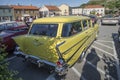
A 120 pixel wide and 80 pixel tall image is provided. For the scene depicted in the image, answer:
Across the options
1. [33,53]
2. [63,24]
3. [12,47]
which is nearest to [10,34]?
[12,47]

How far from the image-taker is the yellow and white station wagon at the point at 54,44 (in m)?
4.46

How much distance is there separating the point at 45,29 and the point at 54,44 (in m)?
1.13

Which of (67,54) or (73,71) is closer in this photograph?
(67,54)

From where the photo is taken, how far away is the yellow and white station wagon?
4457 mm

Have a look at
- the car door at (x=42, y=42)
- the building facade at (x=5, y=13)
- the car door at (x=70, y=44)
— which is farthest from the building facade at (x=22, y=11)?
the car door at (x=70, y=44)

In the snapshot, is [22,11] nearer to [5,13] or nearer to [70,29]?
[5,13]

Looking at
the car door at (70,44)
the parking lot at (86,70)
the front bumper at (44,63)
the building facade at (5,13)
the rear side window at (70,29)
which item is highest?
the building facade at (5,13)

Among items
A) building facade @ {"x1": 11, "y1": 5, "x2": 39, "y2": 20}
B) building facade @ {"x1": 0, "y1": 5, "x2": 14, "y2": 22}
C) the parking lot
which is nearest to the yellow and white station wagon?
the parking lot

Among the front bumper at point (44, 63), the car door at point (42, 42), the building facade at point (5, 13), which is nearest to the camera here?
the front bumper at point (44, 63)

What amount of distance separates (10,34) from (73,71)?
4059mm

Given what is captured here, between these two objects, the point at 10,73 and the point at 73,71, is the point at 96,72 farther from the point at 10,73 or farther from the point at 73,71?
the point at 10,73

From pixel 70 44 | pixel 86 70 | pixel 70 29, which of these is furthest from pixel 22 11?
pixel 70 44

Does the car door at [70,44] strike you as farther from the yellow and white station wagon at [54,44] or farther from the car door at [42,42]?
the car door at [42,42]

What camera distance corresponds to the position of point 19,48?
5.70m
